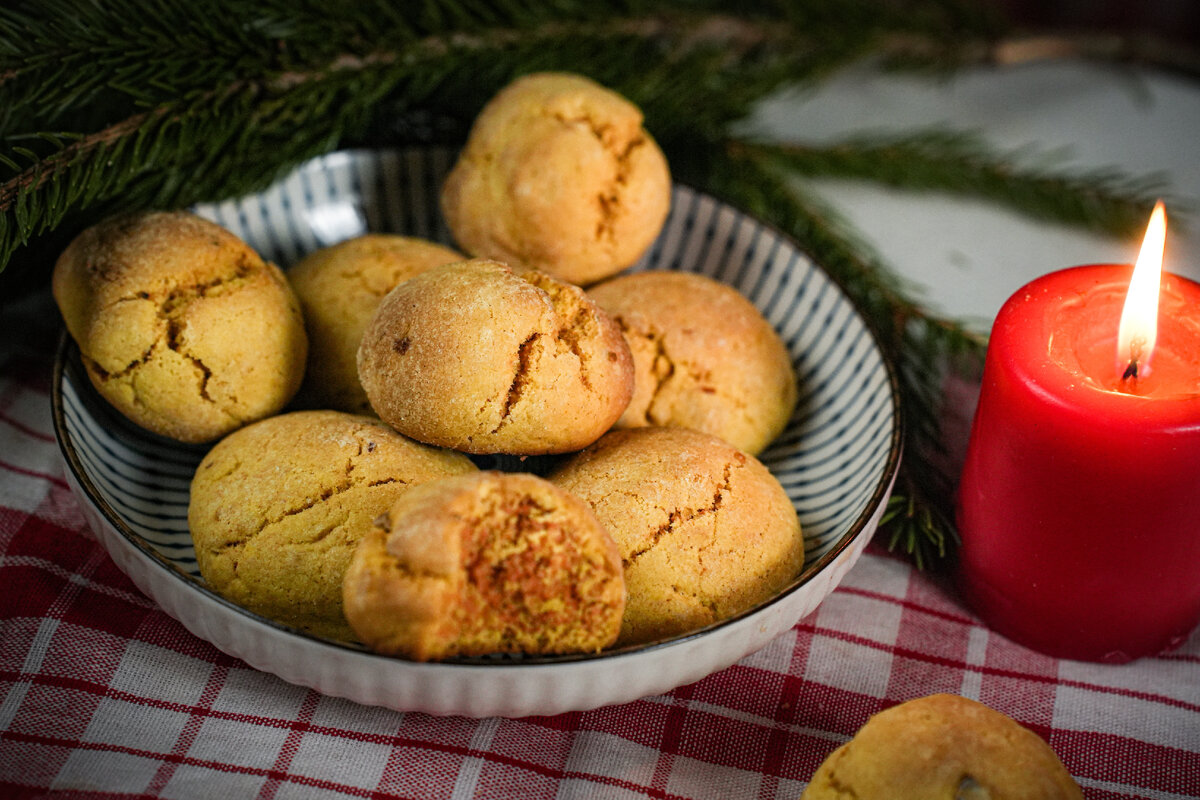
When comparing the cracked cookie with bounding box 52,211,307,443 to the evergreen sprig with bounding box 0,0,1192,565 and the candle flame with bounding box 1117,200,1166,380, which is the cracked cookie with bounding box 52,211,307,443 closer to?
the evergreen sprig with bounding box 0,0,1192,565

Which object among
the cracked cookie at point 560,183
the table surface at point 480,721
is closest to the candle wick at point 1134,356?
the table surface at point 480,721

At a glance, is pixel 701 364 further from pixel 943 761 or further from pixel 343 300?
pixel 943 761

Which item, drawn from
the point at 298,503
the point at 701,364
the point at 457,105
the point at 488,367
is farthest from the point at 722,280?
the point at 298,503

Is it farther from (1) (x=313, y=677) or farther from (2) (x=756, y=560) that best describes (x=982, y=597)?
(1) (x=313, y=677)

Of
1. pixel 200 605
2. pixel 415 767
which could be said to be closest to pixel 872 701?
pixel 415 767

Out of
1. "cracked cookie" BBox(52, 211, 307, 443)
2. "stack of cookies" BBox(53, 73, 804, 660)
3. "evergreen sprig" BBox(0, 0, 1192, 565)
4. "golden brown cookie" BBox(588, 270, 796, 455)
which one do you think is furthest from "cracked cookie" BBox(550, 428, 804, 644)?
"cracked cookie" BBox(52, 211, 307, 443)

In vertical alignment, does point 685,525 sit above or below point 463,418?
below

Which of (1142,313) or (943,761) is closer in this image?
(943,761)
